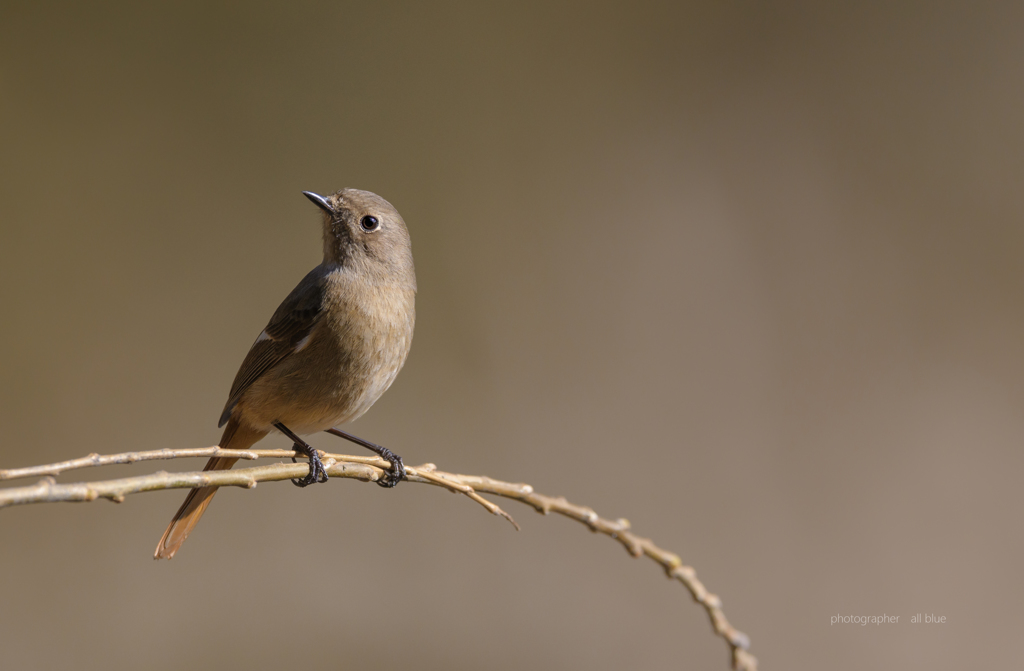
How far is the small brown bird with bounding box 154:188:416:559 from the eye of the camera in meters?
1.19

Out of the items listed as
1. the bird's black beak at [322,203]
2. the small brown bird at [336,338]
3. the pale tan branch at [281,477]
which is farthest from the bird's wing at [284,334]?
the pale tan branch at [281,477]

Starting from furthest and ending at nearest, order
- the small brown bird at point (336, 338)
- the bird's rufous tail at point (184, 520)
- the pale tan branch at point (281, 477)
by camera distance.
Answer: the small brown bird at point (336, 338), the bird's rufous tail at point (184, 520), the pale tan branch at point (281, 477)

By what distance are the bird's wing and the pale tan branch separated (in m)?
0.51

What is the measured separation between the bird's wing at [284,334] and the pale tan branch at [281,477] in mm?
507

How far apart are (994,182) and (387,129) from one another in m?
1.99

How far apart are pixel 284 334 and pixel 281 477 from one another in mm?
647

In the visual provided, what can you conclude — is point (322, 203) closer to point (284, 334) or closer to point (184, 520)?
point (284, 334)

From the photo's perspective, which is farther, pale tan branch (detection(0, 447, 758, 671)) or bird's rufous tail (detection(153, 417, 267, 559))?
bird's rufous tail (detection(153, 417, 267, 559))

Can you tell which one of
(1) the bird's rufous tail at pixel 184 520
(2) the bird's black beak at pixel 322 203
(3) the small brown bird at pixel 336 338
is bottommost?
(1) the bird's rufous tail at pixel 184 520

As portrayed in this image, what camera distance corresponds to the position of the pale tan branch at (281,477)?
0.49m

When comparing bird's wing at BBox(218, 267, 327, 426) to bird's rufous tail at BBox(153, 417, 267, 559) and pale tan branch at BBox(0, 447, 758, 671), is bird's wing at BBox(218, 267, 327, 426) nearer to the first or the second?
bird's rufous tail at BBox(153, 417, 267, 559)

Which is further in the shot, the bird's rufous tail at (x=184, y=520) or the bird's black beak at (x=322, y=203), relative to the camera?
the bird's black beak at (x=322, y=203)

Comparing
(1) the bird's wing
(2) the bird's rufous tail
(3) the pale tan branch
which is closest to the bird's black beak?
(1) the bird's wing

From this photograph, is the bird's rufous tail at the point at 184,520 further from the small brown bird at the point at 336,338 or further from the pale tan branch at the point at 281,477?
the pale tan branch at the point at 281,477
